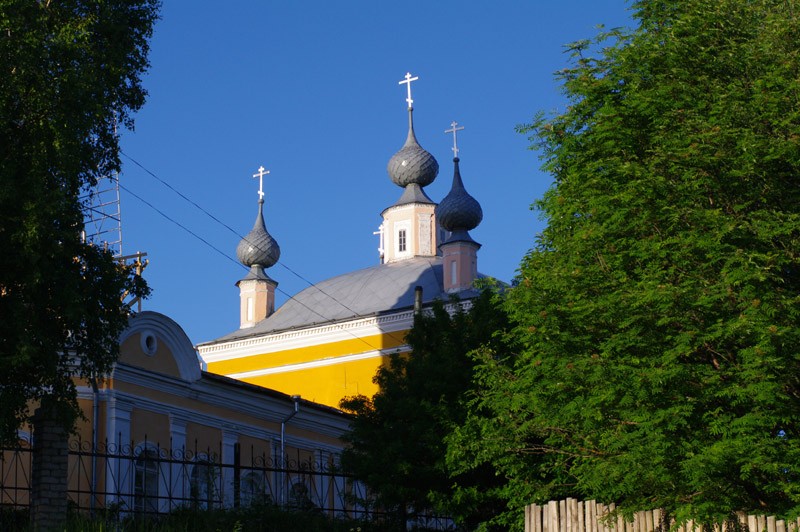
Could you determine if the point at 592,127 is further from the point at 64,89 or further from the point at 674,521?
the point at 64,89

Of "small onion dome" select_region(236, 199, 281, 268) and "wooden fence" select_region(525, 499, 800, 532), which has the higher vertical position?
"small onion dome" select_region(236, 199, 281, 268)

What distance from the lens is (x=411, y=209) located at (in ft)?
137

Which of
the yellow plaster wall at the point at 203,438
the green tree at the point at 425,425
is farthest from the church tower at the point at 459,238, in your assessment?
the green tree at the point at 425,425

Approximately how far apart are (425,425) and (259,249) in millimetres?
26251

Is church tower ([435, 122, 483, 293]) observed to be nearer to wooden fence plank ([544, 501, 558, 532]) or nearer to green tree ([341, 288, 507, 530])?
green tree ([341, 288, 507, 530])

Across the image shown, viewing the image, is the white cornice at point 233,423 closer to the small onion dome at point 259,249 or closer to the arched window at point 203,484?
the arched window at point 203,484

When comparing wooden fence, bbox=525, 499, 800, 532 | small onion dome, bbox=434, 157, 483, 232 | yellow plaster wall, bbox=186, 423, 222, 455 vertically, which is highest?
small onion dome, bbox=434, 157, 483, 232

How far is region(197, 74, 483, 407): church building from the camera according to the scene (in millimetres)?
37844

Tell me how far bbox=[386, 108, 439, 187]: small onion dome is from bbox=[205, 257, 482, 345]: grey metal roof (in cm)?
267

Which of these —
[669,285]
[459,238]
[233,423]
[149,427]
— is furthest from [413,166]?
[669,285]

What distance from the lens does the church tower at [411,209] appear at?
1647 inches

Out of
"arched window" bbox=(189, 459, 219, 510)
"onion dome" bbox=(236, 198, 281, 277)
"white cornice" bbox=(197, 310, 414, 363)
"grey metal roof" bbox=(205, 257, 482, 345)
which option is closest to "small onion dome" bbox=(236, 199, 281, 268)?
"onion dome" bbox=(236, 198, 281, 277)

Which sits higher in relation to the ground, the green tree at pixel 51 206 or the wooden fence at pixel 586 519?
the green tree at pixel 51 206

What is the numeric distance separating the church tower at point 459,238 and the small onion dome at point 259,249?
8.13 meters
